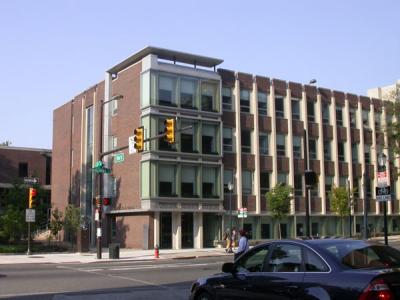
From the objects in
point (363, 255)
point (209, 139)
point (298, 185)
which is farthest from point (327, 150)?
point (363, 255)

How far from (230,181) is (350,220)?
42.6 ft

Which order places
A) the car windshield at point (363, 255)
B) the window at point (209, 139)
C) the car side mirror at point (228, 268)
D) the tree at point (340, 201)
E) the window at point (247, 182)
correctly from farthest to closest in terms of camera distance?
1. the tree at point (340, 201)
2. the window at point (247, 182)
3. the window at point (209, 139)
4. the car side mirror at point (228, 268)
5. the car windshield at point (363, 255)

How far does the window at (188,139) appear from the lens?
147 ft

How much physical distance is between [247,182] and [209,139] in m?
5.60

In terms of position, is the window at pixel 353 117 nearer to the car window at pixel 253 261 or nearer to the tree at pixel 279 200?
the tree at pixel 279 200

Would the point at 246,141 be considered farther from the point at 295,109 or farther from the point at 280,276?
the point at 280,276

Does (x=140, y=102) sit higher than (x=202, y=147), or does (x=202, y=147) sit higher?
(x=140, y=102)

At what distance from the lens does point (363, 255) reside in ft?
24.1

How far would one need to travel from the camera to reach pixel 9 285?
17.0 metres

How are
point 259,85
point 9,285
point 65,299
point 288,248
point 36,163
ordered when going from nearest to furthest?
point 288,248, point 65,299, point 9,285, point 259,85, point 36,163

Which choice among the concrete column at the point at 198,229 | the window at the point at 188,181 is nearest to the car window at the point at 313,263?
the window at the point at 188,181

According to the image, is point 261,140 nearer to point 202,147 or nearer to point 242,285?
point 202,147

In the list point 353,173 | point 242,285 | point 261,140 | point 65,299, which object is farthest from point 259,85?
point 242,285

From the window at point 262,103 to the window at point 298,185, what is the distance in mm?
6708
